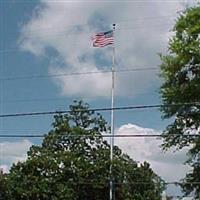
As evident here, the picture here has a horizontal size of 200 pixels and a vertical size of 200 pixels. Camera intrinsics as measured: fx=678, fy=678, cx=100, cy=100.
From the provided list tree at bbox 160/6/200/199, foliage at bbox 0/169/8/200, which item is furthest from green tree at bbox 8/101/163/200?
tree at bbox 160/6/200/199

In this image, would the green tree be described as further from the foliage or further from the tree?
the tree

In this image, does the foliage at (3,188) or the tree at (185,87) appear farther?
the foliage at (3,188)

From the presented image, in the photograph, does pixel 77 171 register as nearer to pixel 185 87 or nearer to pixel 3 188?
pixel 3 188

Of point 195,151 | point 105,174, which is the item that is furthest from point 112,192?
point 195,151

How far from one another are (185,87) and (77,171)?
56.4 ft

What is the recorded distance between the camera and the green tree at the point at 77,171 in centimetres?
5175

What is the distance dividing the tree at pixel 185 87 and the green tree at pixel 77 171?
45.5ft

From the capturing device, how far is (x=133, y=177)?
2100 inches

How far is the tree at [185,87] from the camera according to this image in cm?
3716

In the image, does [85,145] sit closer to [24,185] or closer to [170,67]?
[24,185]

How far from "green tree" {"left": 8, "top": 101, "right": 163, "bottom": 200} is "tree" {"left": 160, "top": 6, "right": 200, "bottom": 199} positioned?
13.9 meters

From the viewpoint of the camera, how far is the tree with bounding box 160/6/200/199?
37.2 metres

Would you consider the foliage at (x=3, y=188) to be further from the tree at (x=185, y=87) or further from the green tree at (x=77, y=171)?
the tree at (x=185, y=87)

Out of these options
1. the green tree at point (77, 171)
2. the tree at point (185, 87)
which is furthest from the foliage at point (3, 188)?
the tree at point (185, 87)
